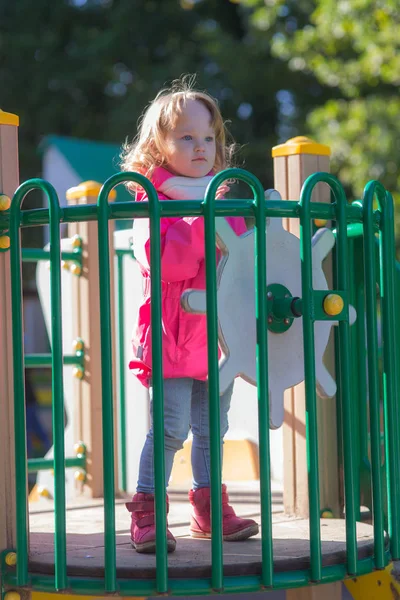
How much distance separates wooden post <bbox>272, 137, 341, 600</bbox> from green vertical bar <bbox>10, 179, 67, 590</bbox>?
1152 mm

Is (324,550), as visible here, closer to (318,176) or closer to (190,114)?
(318,176)

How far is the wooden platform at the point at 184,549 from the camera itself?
98.2 inches

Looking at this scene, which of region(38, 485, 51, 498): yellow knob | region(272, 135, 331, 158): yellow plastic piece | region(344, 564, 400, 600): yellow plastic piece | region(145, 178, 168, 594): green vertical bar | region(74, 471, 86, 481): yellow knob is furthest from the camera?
region(38, 485, 51, 498): yellow knob

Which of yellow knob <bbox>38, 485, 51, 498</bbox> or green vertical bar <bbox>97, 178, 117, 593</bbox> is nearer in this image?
green vertical bar <bbox>97, 178, 117, 593</bbox>

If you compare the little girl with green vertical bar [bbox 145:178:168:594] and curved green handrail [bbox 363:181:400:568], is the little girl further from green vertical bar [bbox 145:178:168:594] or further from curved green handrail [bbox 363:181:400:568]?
curved green handrail [bbox 363:181:400:568]

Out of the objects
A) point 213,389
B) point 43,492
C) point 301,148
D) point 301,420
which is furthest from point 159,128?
point 43,492

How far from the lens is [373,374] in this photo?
2.64m

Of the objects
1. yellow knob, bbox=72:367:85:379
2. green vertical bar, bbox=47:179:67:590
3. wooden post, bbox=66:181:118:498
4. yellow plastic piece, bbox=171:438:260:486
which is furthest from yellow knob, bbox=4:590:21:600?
yellow plastic piece, bbox=171:438:260:486

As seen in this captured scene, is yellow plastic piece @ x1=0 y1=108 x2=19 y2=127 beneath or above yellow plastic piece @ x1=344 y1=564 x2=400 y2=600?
above

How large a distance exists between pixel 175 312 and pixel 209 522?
27.4 inches

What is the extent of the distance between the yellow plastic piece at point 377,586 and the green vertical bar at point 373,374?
0.40 metres

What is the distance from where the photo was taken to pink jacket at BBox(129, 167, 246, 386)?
8.75ft

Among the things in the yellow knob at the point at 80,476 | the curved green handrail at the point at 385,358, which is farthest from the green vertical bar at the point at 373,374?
the yellow knob at the point at 80,476

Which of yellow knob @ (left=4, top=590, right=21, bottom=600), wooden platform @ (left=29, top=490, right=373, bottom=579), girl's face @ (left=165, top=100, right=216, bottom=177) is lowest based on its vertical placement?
yellow knob @ (left=4, top=590, right=21, bottom=600)
